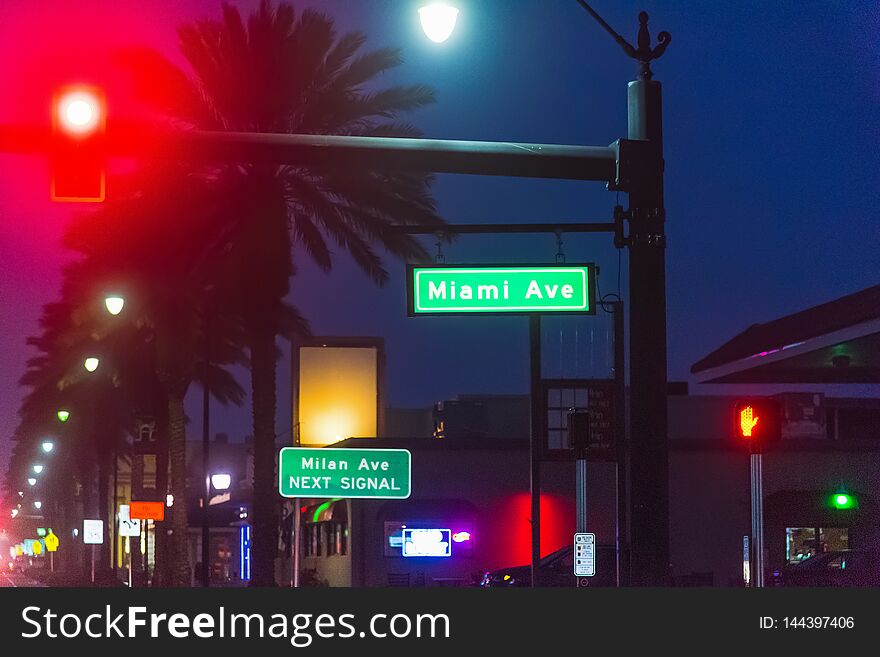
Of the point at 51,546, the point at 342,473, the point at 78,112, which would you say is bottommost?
the point at 51,546

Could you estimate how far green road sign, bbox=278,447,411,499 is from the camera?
64.4 ft

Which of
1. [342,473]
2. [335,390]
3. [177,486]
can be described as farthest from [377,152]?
Result: [335,390]

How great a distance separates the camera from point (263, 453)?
3291cm

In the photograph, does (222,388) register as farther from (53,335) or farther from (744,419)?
(744,419)

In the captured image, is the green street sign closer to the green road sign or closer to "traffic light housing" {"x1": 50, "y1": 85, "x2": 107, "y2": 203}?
the green road sign

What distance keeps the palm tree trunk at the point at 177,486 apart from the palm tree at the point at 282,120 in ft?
53.7

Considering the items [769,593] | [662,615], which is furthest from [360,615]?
[769,593]

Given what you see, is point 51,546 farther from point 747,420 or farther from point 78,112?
point 78,112

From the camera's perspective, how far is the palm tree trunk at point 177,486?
158 feet

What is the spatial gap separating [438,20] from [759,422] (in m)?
6.38

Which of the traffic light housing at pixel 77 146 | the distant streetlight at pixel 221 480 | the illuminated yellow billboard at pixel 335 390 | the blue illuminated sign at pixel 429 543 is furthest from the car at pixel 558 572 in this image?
the distant streetlight at pixel 221 480

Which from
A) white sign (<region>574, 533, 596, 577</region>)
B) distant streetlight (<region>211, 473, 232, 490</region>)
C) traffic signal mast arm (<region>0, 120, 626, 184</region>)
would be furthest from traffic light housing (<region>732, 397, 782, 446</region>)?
distant streetlight (<region>211, 473, 232, 490</region>)

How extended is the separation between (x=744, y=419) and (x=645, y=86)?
5.02 metres

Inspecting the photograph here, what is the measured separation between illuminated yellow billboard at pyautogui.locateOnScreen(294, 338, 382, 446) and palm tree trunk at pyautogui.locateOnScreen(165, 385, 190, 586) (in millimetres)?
14796
